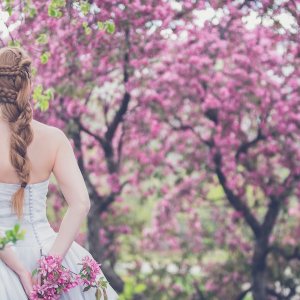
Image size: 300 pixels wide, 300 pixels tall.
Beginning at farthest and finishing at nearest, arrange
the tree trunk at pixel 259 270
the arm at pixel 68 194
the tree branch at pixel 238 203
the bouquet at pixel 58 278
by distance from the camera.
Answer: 1. the tree trunk at pixel 259 270
2. the tree branch at pixel 238 203
3. the arm at pixel 68 194
4. the bouquet at pixel 58 278

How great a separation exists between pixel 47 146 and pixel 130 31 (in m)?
4.18

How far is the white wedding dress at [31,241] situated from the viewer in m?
3.51

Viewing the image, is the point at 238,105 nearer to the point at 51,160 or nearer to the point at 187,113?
the point at 187,113

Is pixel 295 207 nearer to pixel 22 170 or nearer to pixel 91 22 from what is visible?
pixel 91 22

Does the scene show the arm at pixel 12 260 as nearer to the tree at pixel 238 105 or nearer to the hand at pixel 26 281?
the hand at pixel 26 281

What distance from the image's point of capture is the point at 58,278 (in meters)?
3.50

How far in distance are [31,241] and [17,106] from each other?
62 centimetres

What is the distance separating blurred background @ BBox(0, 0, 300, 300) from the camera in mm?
7484

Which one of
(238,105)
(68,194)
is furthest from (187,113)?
(68,194)

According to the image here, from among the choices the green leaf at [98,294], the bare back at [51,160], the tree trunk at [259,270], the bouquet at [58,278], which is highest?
the bare back at [51,160]

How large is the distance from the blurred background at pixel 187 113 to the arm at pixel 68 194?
329cm

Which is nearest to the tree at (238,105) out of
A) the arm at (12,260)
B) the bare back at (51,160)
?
the bare back at (51,160)

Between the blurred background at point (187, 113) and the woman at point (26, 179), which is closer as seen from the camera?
the woman at point (26, 179)

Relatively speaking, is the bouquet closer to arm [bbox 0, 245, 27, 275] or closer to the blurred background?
arm [bbox 0, 245, 27, 275]
